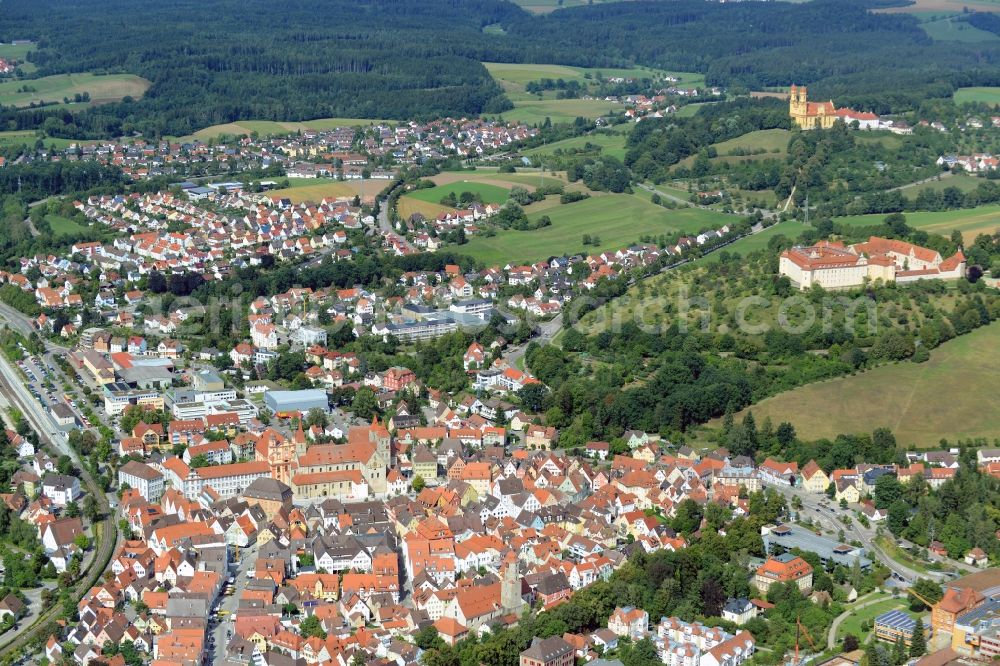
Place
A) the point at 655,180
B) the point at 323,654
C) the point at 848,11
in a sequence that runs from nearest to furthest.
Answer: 1. the point at 323,654
2. the point at 655,180
3. the point at 848,11

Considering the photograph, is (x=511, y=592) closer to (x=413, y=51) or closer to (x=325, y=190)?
(x=325, y=190)

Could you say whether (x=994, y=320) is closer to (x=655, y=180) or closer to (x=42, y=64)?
(x=655, y=180)

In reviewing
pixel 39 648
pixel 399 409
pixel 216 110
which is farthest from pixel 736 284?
pixel 216 110

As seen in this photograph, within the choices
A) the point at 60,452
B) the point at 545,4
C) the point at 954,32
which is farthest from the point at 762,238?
the point at 545,4

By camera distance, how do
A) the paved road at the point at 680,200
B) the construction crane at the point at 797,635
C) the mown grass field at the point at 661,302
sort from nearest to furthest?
the construction crane at the point at 797,635
the mown grass field at the point at 661,302
the paved road at the point at 680,200

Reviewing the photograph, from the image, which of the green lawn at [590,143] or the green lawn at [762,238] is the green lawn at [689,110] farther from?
the green lawn at [762,238]

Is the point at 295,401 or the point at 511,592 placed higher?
the point at 511,592

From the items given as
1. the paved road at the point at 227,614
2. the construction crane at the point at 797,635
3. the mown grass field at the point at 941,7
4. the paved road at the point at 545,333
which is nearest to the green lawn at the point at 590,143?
the paved road at the point at 545,333
